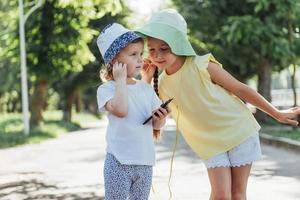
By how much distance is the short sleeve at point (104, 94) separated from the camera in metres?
3.74

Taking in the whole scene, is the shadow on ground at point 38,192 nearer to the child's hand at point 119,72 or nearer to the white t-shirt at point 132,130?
the white t-shirt at point 132,130

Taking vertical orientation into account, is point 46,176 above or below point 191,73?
below

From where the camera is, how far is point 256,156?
4.23 metres

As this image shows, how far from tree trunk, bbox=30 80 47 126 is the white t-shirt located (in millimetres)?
21852

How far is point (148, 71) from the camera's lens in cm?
416

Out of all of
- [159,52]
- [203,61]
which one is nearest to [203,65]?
[203,61]

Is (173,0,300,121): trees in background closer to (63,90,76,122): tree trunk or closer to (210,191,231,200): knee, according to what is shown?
(63,90,76,122): tree trunk

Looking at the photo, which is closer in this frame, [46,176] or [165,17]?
[165,17]

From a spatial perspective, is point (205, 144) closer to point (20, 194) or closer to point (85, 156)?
point (20, 194)

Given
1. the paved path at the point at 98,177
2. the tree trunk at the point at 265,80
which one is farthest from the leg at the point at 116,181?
the tree trunk at the point at 265,80

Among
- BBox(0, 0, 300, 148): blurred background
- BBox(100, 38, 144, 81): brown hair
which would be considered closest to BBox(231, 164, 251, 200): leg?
BBox(100, 38, 144, 81): brown hair

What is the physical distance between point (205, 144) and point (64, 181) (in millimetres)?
5672

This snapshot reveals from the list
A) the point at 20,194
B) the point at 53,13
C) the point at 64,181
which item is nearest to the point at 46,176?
the point at 64,181

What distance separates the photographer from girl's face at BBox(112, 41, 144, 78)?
12.4ft
